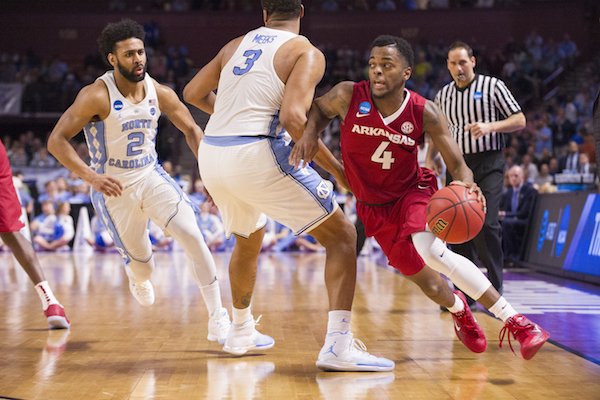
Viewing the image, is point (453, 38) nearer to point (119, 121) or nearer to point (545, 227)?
point (545, 227)

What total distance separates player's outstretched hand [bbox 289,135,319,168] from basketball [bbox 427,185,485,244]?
670mm

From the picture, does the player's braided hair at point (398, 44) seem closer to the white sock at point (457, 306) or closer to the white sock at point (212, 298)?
the white sock at point (457, 306)

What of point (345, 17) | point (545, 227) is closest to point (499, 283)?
point (545, 227)

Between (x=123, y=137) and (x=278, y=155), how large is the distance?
1437 mm

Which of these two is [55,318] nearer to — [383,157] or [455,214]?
[383,157]

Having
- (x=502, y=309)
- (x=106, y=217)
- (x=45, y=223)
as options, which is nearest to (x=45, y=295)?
(x=106, y=217)

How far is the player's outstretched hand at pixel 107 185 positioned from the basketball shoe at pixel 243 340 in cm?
102

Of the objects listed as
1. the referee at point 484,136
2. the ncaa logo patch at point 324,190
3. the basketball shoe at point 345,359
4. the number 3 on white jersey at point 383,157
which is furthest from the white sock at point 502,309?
the referee at point 484,136

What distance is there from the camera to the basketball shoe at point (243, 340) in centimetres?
448

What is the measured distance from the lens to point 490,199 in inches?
243

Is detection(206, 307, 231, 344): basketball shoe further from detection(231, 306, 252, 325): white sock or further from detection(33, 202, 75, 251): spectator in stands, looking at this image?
detection(33, 202, 75, 251): spectator in stands

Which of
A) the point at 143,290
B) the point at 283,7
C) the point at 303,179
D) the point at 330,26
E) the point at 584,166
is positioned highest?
the point at 330,26

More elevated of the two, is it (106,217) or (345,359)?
(106,217)

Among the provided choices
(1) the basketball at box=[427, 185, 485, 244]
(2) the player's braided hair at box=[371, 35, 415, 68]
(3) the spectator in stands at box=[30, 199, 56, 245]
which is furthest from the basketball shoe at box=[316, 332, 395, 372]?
(3) the spectator in stands at box=[30, 199, 56, 245]
